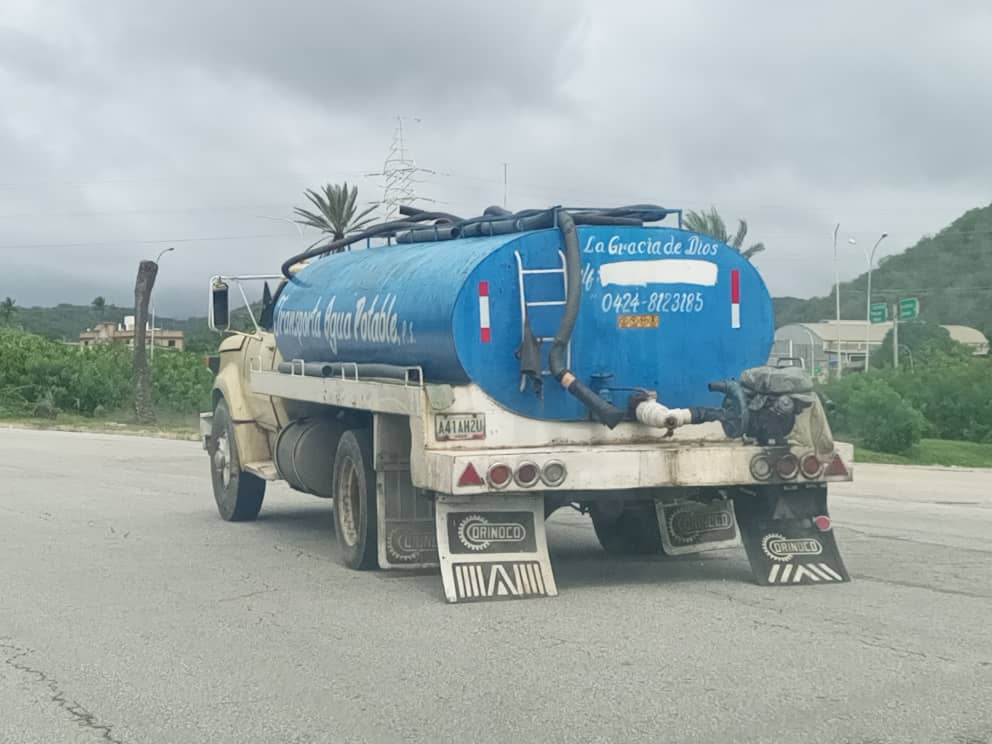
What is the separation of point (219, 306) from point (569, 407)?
6.03 metres

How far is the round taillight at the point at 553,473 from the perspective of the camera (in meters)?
8.80

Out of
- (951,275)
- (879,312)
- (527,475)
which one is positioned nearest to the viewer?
(527,475)

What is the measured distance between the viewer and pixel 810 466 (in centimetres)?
930

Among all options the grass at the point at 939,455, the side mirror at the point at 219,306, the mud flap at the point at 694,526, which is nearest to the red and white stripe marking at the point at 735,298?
the mud flap at the point at 694,526

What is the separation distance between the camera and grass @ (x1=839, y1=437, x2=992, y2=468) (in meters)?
31.3

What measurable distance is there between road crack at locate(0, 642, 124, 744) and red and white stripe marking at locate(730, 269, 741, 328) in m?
5.16

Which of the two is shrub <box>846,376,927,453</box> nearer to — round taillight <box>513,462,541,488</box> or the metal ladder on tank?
the metal ladder on tank

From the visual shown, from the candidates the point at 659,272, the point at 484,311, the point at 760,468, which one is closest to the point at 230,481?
the point at 484,311

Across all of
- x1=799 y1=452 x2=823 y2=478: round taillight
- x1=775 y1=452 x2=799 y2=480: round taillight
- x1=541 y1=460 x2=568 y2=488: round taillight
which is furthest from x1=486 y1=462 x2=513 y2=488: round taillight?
x1=799 y1=452 x2=823 y2=478: round taillight

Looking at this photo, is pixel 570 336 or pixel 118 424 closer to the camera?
pixel 570 336

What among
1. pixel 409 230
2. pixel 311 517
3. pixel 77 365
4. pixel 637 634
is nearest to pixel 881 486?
pixel 311 517

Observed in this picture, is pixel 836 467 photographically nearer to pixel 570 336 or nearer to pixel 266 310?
pixel 570 336

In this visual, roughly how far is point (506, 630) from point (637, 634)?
765 mm

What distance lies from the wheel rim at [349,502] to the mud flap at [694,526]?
2327 millimetres
